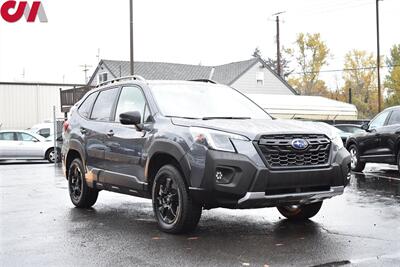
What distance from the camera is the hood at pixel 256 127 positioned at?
5910 mm

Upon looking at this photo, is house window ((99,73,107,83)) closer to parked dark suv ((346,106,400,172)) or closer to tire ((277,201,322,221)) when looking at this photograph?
parked dark suv ((346,106,400,172))

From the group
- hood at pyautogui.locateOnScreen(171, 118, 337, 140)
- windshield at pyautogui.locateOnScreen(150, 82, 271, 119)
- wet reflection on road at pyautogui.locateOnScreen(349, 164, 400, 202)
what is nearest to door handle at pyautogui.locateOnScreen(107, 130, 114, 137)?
windshield at pyautogui.locateOnScreen(150, 82, 271, 119)

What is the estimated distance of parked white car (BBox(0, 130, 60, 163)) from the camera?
20359mm

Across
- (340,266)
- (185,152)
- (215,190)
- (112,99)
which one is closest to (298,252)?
(340,266)

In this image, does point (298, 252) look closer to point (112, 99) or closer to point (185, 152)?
point (185, 152)

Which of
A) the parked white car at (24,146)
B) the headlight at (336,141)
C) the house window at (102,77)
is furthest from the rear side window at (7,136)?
the house window at (102,77)

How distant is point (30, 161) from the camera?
22.0 m

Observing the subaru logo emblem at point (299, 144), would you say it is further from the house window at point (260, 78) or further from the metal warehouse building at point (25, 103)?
the house window at point (260, 78)

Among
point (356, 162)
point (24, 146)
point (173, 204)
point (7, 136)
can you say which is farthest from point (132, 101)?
point (7, 136)

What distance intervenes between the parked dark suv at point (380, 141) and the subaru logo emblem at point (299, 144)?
6923mm

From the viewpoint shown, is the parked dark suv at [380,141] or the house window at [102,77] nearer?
the parked dark suv at [380,141]

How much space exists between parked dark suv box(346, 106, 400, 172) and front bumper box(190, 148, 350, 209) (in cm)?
693

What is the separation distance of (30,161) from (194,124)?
678 inches

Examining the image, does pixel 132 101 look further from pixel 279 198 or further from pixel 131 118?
pixel 279 198
